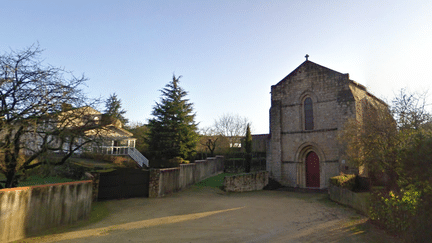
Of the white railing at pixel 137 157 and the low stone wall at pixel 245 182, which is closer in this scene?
the low stone wall at pixel 245 182

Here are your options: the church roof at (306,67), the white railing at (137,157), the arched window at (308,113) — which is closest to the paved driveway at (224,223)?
the arched window at (308,113)

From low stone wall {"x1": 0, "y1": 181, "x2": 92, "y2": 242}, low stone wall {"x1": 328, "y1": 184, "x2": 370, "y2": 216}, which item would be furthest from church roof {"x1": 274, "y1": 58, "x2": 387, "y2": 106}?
low stone wall {"x1": 0, "y1": 181, "x2": 92, "y2": 242}

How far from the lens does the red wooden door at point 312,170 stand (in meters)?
19.8

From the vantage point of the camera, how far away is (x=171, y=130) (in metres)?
24.9

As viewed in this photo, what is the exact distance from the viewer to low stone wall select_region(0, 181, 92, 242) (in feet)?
21.6

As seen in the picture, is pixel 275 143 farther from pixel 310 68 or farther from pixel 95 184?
pixel 95 184

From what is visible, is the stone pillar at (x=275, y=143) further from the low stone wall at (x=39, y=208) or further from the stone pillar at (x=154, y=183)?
the low stone wall at (x=39, y=208)

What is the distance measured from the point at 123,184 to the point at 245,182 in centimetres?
894

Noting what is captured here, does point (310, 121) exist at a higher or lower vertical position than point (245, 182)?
higher

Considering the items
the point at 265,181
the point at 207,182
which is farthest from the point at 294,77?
the point at 207,182

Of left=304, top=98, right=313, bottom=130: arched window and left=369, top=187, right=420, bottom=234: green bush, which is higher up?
left=304, top=98, right=313, bottom=130: arched window

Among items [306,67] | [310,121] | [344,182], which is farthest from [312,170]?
[306,67]

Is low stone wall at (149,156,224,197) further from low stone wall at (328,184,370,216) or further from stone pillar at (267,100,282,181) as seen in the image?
low stone wall at (328,184,370,216)

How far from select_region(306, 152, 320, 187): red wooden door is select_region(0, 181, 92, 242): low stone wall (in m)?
16.2
